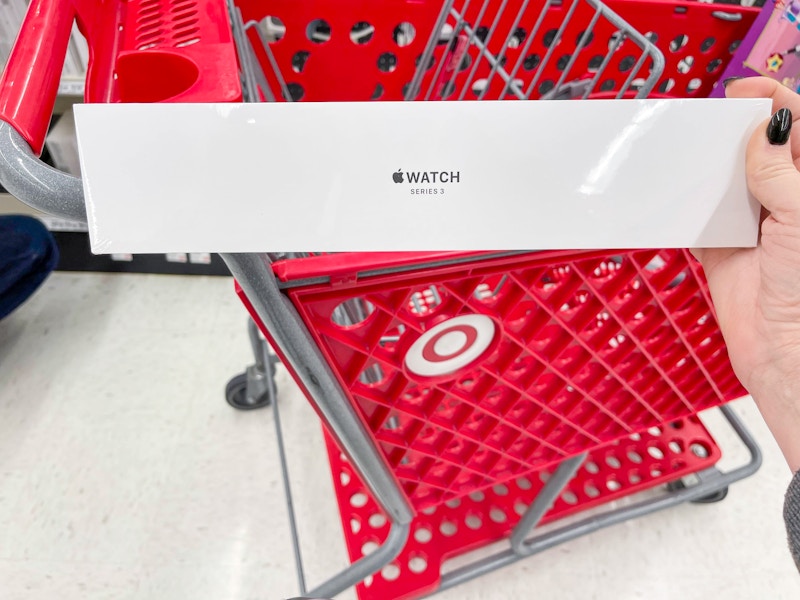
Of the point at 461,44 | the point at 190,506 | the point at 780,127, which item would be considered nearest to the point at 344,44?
the point at 461,44

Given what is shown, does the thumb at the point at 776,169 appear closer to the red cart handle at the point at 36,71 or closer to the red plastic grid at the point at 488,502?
the red cart handle at the point at 36,71

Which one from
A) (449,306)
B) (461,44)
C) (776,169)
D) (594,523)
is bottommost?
(594,523)

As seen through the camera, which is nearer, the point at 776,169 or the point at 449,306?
the point at 776,169

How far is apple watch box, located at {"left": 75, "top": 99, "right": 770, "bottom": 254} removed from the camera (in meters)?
0.38

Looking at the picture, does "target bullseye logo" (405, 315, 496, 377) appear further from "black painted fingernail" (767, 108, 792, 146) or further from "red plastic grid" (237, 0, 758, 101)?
"red plastic grid" (237, 0, 758, 101)

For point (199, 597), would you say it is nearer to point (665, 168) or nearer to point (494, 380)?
point (494, 380)

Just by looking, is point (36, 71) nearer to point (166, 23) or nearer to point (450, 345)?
point (166, 23)

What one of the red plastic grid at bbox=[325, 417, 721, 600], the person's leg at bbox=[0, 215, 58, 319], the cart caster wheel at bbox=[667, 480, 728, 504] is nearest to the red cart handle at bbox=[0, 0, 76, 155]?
the red plastic grid at bbox=[325, 417, 721, 600]

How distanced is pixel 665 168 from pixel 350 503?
37.4 inches

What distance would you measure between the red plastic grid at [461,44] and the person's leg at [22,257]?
98cm

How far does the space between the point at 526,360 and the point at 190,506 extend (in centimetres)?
86

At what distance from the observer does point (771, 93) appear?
17.8 inches

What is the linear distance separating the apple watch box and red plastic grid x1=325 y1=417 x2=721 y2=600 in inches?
32.4

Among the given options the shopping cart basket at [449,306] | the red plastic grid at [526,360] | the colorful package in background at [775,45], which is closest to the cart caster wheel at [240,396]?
the shopping cart basket at [449,306]
